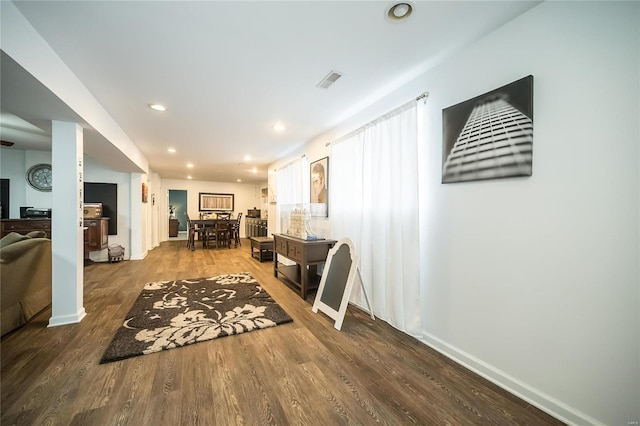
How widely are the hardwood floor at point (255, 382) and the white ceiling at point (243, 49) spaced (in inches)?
79.2

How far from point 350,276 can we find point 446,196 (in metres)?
1.15

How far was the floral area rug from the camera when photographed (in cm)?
208

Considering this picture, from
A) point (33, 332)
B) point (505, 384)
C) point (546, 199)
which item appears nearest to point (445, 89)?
point (546, 199)

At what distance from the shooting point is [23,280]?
7.99 ft

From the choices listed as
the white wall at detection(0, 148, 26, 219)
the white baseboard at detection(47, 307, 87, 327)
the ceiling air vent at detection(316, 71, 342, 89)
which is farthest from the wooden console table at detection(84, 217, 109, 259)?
the ceiling air vent at detection(316, 71, 342, 89)

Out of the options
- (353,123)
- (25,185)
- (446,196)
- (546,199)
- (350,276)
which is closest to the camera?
(546,199)

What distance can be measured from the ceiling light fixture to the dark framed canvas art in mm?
756

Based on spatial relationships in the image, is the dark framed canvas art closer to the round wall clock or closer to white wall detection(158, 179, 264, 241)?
the round wall clock

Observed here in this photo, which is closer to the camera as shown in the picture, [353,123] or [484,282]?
[484,282]

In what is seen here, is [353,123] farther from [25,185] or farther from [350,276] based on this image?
[25,185]

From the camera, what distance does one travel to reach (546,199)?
141 centimetres

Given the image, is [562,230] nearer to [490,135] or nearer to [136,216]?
[490,135]

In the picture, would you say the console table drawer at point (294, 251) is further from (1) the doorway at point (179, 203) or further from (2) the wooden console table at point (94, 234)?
(1) the doorway at point (179, 203)

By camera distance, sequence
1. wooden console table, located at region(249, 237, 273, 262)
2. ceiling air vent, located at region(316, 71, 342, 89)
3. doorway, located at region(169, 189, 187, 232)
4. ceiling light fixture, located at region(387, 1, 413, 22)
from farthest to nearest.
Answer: doorway, located at region(169, 189, 187, 232) → wooden console table, located at region(249, 237, 273, 262) → ceiling air vent, located at region(316, 71, 342, 89) → ceiling light fixture, located at region(387, 1, 413, 22)
